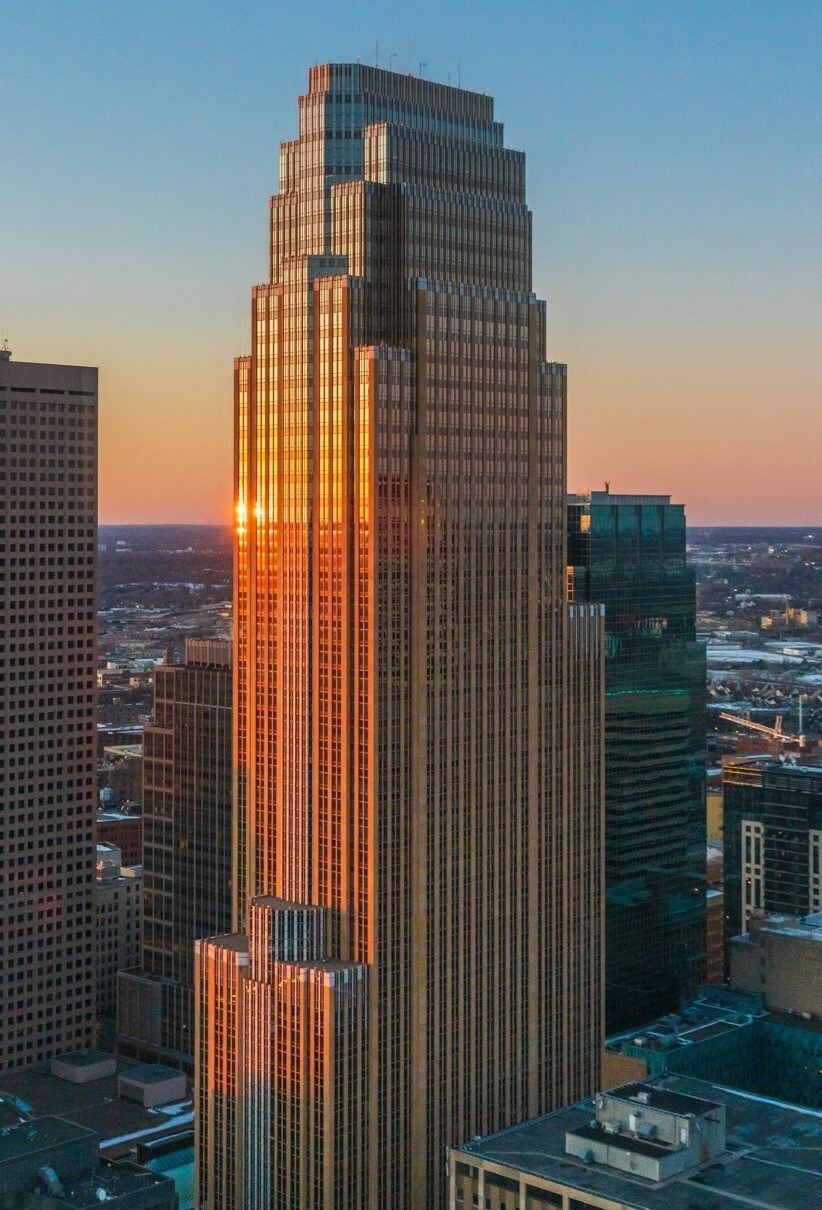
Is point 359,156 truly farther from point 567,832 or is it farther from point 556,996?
point 556,996

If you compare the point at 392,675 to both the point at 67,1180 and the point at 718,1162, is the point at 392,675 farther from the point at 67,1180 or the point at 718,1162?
the point at 67,1180

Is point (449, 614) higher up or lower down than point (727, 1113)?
higher up

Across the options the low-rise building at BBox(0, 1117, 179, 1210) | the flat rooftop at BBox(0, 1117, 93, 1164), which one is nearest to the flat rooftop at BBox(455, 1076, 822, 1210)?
the low-rise building at BBox(0, 1117, 179, 1210)

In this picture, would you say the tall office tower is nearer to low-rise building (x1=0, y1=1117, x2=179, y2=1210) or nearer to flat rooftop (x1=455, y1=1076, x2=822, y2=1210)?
low-rise building (x1=0, y1=1117, x2=179, y2=1210)

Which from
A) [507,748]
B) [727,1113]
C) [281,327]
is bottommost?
[727,1113]

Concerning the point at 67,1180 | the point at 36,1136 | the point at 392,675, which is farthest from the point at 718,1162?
the point at 36,1136

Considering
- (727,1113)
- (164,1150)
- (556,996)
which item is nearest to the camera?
(727,1113)

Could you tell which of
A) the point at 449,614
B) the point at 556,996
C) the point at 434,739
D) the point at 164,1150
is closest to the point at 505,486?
the point at 449,614
